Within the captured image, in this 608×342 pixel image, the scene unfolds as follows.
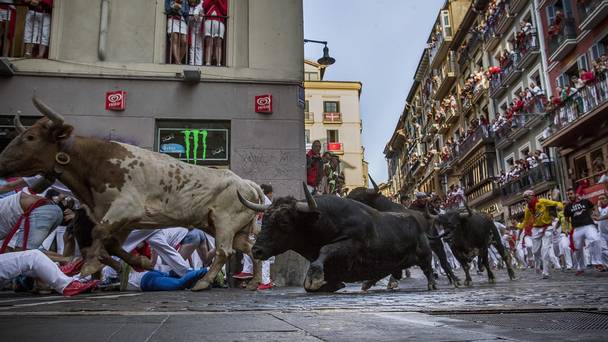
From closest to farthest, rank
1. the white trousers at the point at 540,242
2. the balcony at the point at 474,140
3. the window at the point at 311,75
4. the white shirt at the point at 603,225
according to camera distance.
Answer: the white trousers at the point at 540,242
the white shirt at the point at 603,225
the balcony at the point at 474,140
the window at the point at 311,75

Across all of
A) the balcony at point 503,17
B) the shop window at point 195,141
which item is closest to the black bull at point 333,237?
the shop window at point 195,141

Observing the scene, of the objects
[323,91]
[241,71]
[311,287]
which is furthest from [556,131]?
[323,91]

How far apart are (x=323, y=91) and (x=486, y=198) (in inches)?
1057

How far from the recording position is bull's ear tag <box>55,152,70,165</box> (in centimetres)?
587

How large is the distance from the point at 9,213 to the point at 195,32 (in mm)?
7382

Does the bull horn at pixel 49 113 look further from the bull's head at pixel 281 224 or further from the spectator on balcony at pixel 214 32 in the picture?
the spectator on balcony at pixel 214 32

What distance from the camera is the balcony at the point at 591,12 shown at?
874 inches

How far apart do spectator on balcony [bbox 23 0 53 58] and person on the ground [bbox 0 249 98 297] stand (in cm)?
817

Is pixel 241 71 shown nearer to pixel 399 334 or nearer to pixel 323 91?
pixel 399 334

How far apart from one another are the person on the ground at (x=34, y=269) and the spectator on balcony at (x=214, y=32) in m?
8.25

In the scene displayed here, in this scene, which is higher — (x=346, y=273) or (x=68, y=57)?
(x=68, y=57)

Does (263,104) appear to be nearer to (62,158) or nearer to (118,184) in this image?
(118,184)

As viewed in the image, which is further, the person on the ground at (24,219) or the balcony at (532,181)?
the balcony at (532,181)

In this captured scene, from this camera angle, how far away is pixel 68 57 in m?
11.6
